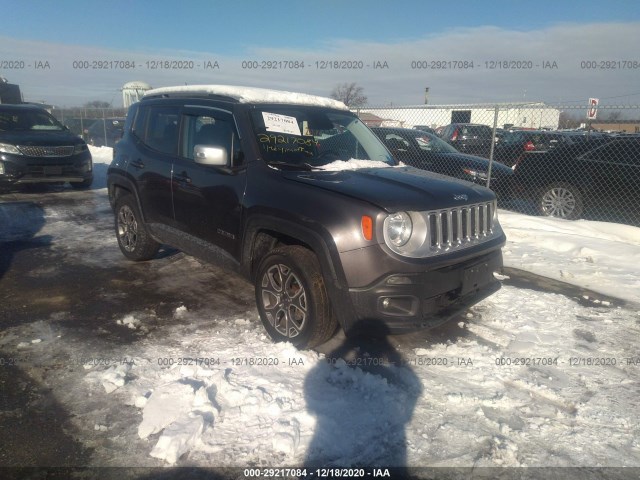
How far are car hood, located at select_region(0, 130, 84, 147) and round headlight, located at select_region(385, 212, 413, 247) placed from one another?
9.27m

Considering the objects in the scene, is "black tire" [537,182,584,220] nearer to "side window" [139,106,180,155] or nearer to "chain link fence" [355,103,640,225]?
"chain link fence" [355,103,640,225]

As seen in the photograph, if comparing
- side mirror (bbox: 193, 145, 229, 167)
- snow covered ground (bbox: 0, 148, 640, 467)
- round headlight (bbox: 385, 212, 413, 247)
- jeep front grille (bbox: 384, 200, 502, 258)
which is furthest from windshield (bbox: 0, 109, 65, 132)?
jeep front grille (bbox: 384, 200, 502, 258)

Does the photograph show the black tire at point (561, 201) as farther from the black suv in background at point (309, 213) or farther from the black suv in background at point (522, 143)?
the black suv in background at point (309, 213)

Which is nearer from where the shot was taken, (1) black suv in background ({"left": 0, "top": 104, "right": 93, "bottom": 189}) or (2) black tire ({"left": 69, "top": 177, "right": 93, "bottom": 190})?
(1) black suv in background ({"left": 0, "top": 104, "right": 93, "bottom": 189})

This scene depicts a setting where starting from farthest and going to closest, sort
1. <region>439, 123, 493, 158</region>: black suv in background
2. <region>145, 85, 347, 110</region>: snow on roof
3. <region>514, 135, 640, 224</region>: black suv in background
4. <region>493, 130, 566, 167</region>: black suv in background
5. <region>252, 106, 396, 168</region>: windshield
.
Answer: <region>439, 123, 493, 158</region>: black suv in background < <region>493, 130, 566, 167</region>: black suv in background < <region>514, 135, 640, 224</region>: black suv in background < <region>145, 85, 347, 110</region>: snow on roof < <region>252, 106, 396, 168</region>: windshield

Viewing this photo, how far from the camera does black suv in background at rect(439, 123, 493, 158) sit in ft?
42.4

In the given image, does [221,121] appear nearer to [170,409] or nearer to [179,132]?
[179,132]

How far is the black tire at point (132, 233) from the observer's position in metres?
5.22

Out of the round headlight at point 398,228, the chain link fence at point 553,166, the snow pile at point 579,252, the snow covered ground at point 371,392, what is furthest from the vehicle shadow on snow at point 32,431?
the chain link fence at point 553,166

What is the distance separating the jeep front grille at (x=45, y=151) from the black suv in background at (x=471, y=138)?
405 inches

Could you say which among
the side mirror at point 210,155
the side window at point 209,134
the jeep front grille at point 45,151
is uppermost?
the side window at point 209,134

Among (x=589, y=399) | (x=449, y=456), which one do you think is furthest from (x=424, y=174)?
(x=449, y=456)

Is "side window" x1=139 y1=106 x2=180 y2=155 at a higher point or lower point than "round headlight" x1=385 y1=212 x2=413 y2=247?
higher

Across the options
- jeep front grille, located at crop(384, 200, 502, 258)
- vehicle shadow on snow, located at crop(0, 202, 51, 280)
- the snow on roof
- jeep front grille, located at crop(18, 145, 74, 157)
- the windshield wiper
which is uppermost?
the snow on roof
